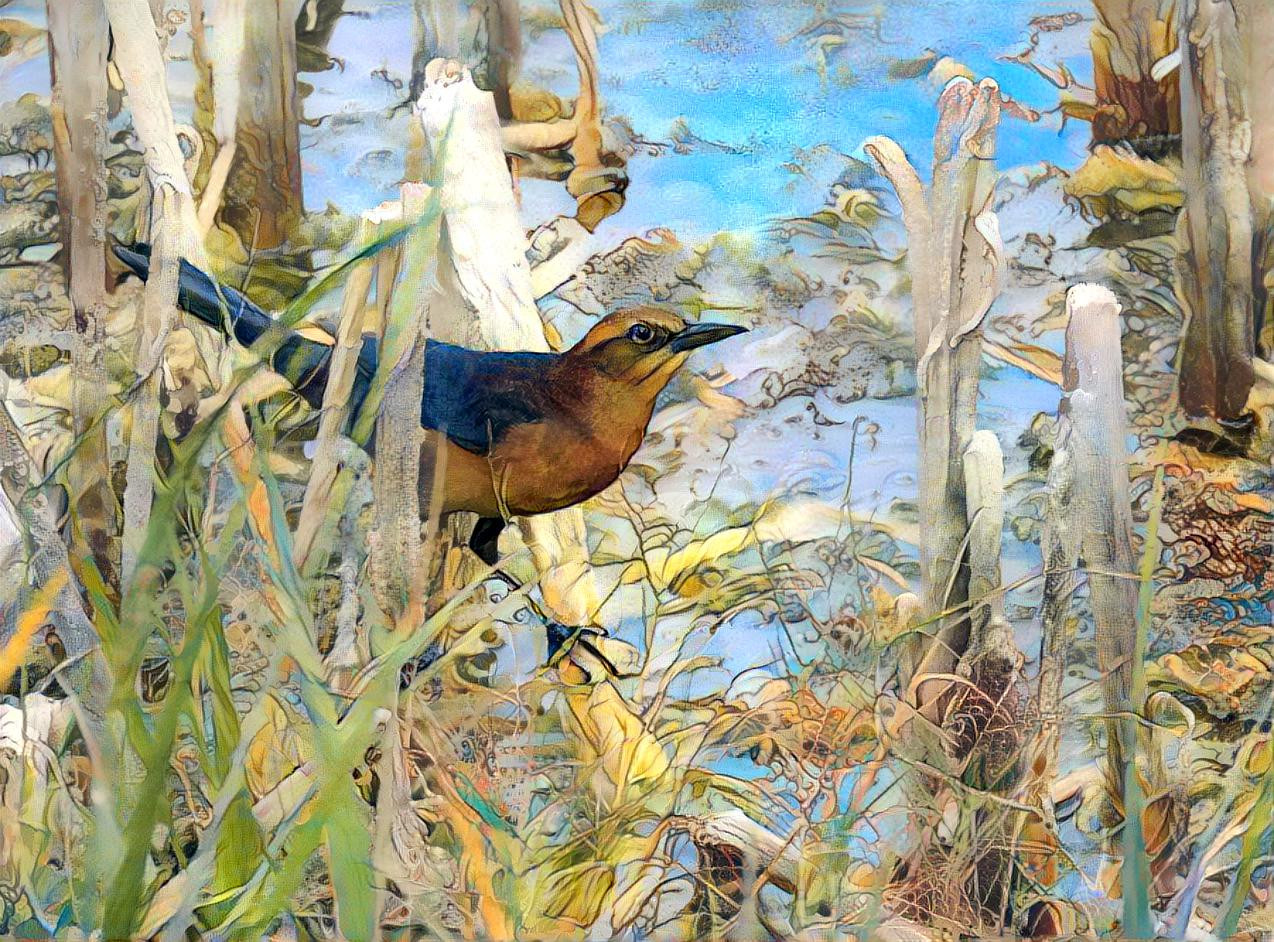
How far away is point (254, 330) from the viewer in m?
2.42

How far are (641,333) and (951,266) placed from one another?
0.62 meters

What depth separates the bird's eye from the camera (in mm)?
2414

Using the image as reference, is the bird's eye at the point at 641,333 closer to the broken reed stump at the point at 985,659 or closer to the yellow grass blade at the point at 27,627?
the broken reed stump at the point at 985,659

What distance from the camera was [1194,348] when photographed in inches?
94.7

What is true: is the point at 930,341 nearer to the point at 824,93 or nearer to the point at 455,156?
the point at 824,93

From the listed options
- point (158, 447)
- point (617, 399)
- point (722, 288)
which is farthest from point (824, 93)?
point (158, 447)

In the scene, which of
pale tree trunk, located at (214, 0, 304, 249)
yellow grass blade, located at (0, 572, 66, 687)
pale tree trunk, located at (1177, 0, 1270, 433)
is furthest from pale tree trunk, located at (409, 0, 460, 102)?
pale tree trunk, located at (1177, 0, 1270, 433)

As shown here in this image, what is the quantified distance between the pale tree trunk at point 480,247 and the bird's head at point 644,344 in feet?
0.36

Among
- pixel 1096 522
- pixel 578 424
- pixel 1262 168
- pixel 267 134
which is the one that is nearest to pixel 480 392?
pixel 578 424

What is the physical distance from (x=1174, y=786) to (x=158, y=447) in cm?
204

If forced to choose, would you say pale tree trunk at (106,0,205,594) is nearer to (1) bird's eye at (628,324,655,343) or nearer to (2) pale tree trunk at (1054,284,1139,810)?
(1) bird's eye at (628,324,655,343)

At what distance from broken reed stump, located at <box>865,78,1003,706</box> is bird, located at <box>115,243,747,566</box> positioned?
38 centimetres

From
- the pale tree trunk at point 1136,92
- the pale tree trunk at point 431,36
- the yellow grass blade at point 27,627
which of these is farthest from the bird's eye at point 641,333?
the yellow grass blade at point 27,627

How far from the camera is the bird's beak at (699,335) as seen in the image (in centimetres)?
241
